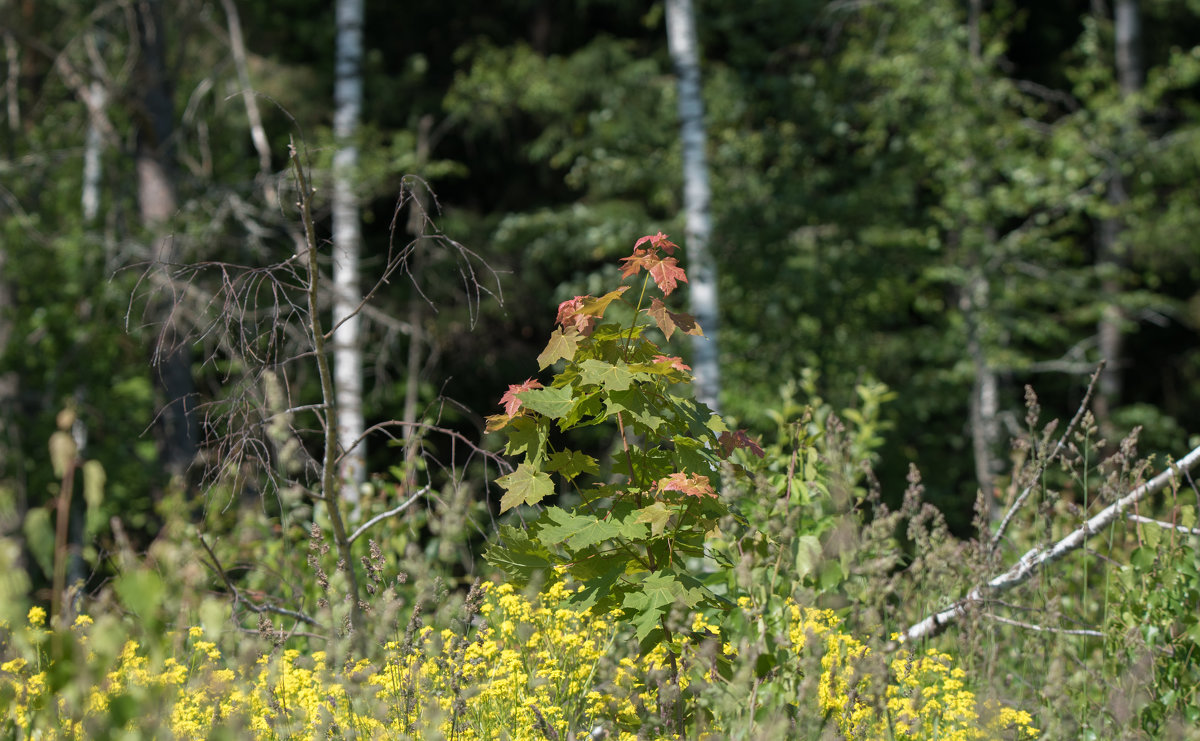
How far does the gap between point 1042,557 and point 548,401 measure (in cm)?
152

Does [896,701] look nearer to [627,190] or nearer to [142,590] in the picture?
[142,590]

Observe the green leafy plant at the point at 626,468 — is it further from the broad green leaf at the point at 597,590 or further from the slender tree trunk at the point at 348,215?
the slender tree trunk at the point at 348,215

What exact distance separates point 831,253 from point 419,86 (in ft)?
18.1

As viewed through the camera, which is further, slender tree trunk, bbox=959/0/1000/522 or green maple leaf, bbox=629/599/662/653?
slender tree trunk, bbox=959/0/1000/522

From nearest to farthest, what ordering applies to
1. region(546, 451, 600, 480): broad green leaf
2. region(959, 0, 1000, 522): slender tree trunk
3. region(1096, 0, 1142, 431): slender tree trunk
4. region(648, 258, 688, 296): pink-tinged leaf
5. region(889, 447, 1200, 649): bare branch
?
region(648, 258, 688, 296): pink-tinged leaf, region(546, 451, 600, 480): broad green leaf, region(889, 447, 1200, 649): bare branch, region(959, 0, 1000, 522): slender tree trunk, region(1096, 0, 1142, 431): slender tree trunk

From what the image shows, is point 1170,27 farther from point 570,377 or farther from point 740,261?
point 570,377

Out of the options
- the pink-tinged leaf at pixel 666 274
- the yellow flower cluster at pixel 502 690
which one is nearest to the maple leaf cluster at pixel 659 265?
the pink-tinged leaf at pixel 666 274

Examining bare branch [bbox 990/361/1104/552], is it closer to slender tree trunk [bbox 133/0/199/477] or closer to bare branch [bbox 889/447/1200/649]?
bare branch [bbox 889/447/1200/649]

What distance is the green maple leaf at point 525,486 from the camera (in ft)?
7.54

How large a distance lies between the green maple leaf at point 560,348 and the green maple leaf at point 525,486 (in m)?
0.25

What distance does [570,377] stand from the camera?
7.94ft

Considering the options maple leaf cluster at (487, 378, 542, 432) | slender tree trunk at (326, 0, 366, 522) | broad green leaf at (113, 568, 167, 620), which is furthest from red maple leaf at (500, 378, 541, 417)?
slender tree trunk at (326, 0, 366, 522)

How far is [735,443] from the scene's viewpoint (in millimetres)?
2461

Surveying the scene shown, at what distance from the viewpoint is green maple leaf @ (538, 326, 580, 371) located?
7.68 ft
